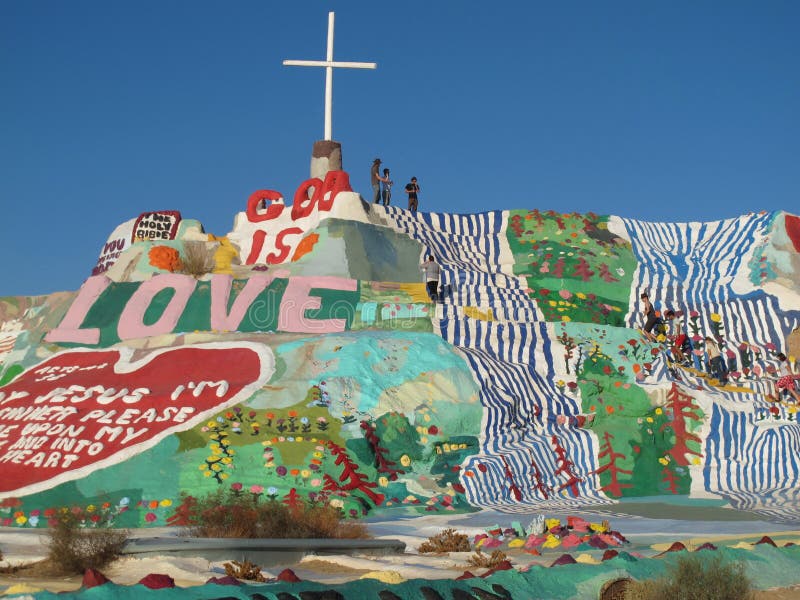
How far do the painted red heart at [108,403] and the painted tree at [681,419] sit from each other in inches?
270

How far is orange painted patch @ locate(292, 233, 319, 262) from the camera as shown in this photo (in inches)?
958

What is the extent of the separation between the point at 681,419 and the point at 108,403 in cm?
956

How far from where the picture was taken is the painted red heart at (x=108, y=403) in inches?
627

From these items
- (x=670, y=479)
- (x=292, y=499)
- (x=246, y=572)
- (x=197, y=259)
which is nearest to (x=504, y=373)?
(x=670, y=479)

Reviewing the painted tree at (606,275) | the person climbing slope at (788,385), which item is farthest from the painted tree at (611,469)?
the painted tree at (606,275)

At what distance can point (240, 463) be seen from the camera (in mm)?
15609

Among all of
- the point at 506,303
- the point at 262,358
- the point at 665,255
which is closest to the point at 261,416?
the point at 262,358

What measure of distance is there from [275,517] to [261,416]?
5868 mm

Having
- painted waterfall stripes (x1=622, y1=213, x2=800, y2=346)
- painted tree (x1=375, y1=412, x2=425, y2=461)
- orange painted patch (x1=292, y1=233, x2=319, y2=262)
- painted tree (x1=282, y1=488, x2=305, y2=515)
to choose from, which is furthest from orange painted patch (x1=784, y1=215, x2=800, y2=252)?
painted tree (x1=282, y1=488, x2=305, y2=515)

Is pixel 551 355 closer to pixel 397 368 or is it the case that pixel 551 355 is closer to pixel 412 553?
pixel 397 368

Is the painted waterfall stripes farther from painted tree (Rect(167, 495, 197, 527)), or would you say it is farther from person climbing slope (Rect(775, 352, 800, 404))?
painted tree (Rect(167, 495, 197, 527))

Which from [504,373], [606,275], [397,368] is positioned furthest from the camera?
[606,275]

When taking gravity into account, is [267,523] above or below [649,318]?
below

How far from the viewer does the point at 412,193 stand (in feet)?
91.1
